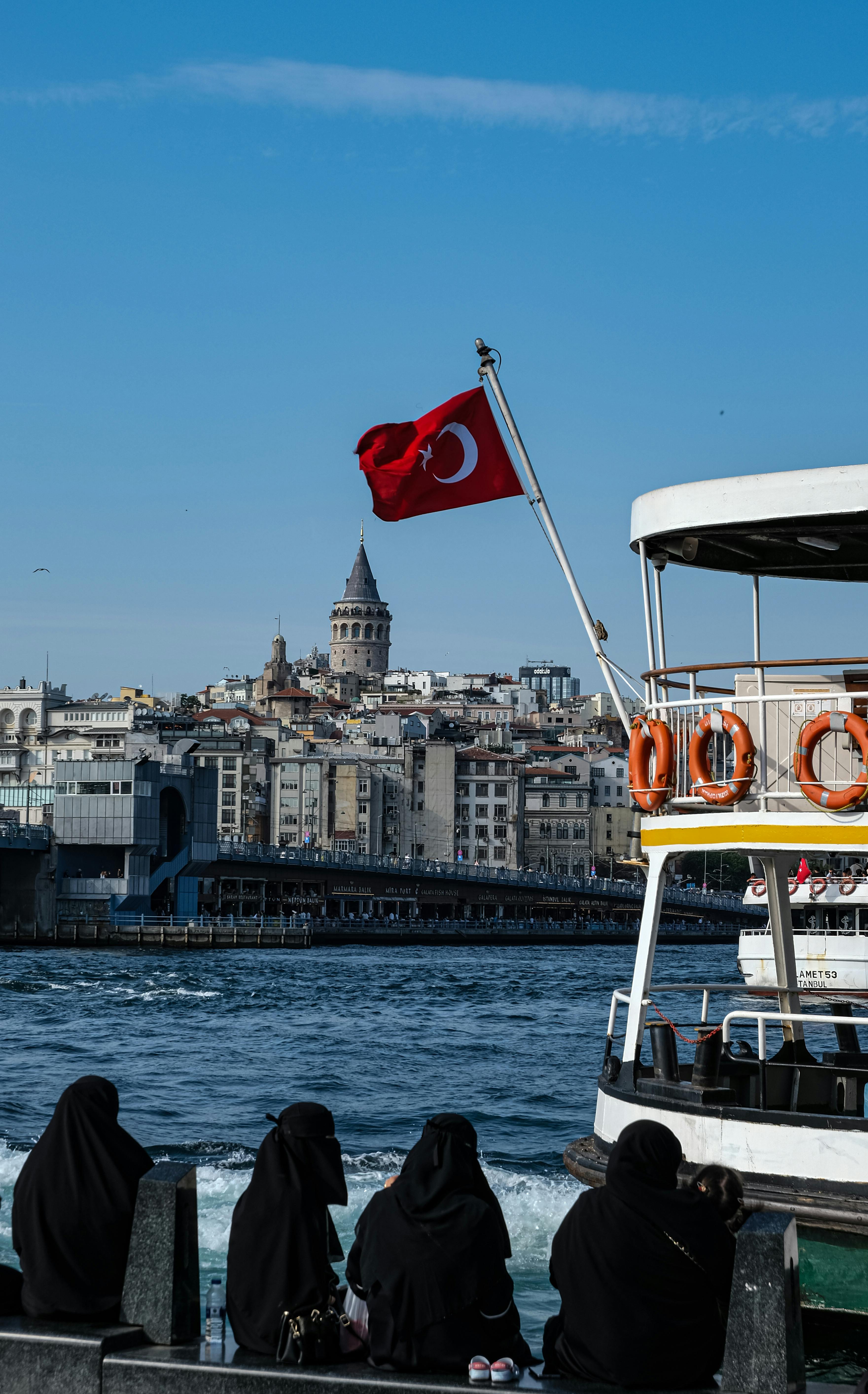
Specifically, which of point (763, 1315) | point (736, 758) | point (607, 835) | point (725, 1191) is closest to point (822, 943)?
point (736, 758)

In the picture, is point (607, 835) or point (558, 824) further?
point (607, 835)

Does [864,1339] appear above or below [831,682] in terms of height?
below

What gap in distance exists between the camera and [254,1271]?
6.35 meters

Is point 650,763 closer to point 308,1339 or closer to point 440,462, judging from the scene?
point 440,462

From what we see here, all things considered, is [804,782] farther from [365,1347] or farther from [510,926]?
[510,926]

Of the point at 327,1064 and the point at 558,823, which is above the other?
the point at 558,823

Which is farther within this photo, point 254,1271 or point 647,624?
point 647,624

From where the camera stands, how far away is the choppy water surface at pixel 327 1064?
15555 millimetres

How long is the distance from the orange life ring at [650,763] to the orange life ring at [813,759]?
99cm

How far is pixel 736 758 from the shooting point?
34.9 ft

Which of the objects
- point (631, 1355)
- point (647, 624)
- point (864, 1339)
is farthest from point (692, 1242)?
point (647, 624)

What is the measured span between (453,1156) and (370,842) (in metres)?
144

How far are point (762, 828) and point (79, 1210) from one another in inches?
213

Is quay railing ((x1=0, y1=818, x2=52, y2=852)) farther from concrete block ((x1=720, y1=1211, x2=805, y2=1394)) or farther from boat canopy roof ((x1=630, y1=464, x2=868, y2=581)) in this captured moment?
concrete block ((x1=720, y1=1211, x2=805, y2=1394))
